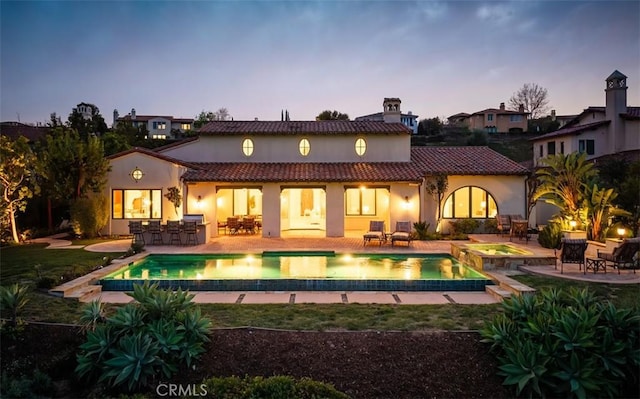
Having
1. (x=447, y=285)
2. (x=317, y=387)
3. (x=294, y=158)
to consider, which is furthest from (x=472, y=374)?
(x=294, y=158)

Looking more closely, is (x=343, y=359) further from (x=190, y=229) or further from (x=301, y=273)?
(x=190, y=229)

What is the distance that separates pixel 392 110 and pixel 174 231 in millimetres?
15254

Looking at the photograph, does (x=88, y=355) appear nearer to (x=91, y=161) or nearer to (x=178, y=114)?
(x=91, y=161)

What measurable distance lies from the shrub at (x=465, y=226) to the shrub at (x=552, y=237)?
4440mm

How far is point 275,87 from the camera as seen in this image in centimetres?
3909

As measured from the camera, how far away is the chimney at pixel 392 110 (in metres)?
26.8

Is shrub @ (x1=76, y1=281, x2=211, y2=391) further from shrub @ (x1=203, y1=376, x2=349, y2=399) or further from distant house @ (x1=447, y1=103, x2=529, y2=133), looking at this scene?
distant house @ (x1=447, y1=103, x2=529, y2=133)

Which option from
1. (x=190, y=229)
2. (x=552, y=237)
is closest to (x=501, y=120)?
(x=552, y=237)

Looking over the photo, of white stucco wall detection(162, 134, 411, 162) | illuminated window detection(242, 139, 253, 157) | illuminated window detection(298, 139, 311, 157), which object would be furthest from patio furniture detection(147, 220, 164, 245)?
illuminated window detection(298, 139, 311, 157)

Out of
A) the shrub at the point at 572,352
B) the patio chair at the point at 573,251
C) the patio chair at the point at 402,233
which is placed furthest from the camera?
the patio chair at the point at 402,233

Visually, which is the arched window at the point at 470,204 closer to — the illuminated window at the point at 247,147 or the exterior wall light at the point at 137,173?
the illuminated window at the point at 247,147

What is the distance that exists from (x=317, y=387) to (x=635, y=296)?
28.2ft

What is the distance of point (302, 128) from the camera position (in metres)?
25.0

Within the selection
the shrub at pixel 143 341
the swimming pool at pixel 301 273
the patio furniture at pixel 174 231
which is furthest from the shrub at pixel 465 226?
the shrub at pixel 143 341
